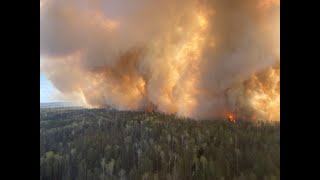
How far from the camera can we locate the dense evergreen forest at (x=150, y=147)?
5.64 ft

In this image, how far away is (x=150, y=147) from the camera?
182cm

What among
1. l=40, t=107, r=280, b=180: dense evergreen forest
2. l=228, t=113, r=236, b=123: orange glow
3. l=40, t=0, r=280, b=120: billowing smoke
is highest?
l=40, t=0, r=280, b=120: billowing smoke

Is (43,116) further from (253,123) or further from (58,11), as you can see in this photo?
A: (253,123)

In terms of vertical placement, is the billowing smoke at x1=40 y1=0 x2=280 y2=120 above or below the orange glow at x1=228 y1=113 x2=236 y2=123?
above

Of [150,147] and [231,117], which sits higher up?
[231,117]

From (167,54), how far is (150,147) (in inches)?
20.4

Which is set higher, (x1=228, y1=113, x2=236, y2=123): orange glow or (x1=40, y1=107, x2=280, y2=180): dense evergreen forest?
(x1=228, y1=113, x2=236, y2=123): orange glow

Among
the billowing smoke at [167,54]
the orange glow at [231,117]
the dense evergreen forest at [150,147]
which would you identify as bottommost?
the dense evergreen forest at [150,147]

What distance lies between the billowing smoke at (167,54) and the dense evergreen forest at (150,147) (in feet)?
0.24

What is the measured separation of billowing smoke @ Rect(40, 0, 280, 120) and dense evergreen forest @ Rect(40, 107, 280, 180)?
0.24 ft

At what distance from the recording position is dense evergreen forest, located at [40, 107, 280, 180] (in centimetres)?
172

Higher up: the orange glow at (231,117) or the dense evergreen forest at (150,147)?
the orange glow at (231,117)

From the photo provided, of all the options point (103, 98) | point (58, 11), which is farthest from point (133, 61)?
point (58, 11)

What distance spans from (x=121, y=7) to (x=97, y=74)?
0.40m
